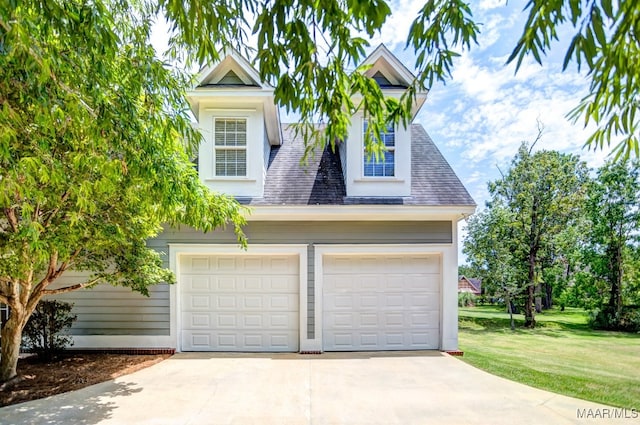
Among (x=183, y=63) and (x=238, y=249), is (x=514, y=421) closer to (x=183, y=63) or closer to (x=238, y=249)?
(x=238, y=249)

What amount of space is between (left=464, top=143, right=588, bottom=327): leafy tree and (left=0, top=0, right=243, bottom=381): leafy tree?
1172 cm

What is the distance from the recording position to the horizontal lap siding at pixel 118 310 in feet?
22.9

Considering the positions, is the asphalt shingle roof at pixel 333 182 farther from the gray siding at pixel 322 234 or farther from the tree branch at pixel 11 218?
the tree branch at pixel 11 218

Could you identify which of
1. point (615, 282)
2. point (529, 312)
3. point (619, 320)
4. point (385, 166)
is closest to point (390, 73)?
point (385, 166)

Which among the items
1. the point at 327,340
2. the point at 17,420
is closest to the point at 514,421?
the point at 327,340

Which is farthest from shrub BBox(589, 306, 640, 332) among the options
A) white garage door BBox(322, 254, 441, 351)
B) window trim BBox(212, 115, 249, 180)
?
window trim BBox(212, 115, 249, 180)

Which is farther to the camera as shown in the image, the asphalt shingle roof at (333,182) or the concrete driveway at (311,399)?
the asphalt shingle roof at (333,182)

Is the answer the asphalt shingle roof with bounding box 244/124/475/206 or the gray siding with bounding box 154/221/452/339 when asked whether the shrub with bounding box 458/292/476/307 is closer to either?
the asphalt shingle roof with bounding box 244/124/475/206

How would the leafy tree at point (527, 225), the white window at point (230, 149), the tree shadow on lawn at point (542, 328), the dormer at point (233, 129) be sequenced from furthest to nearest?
1. the leafy tree at point (527, 225)
2. the tree shadow on lawn at point (542, 328)
3. the white window at point (230, 149)
4. the dormer at point (233, 129)

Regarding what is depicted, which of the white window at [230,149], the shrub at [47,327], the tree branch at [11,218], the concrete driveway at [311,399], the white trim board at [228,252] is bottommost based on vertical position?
the concrete driveway at [311,399]

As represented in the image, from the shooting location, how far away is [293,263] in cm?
724

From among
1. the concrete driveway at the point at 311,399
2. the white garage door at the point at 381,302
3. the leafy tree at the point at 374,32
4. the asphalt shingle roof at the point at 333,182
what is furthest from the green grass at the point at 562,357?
the leafy tree at the point at 374,32

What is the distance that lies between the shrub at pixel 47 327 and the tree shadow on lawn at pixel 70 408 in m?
2.22

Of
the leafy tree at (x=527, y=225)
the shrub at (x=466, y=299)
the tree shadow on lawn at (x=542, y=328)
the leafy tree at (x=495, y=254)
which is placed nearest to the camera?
the tree shadow on lawn at (x=542, y=328)
